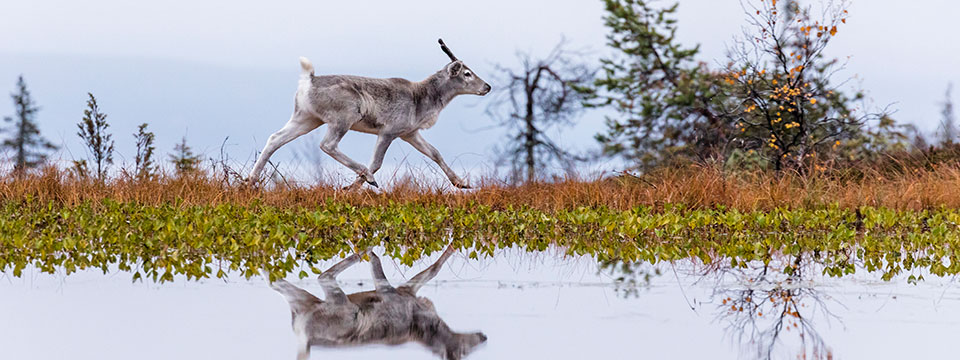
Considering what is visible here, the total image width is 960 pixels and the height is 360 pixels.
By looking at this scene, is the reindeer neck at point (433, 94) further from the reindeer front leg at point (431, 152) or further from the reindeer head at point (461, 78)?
the reindeer front leg at point (431, 152)

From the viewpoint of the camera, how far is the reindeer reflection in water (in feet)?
13.9

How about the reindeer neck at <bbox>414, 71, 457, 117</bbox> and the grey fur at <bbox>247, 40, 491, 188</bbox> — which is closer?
the grey fur at <bbox>247, 40, 491, 188</bbox>

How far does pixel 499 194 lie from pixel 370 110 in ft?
6.49

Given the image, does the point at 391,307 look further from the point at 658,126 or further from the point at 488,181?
the point at 658,126

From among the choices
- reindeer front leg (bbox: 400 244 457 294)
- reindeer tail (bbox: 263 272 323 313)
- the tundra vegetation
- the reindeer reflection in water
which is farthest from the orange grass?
the reindeer reflection in water

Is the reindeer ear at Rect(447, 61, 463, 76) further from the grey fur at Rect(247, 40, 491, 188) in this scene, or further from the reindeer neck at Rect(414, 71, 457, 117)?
the reindeer neck at Rect(414, 71, 457, 117)

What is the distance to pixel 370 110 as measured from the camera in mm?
12859

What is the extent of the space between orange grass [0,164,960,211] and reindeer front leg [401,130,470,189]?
33 cm

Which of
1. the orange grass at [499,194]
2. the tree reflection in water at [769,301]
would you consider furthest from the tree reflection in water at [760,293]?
the orange grass at [499,194]

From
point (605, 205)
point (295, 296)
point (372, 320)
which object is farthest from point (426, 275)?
point (605, 205)

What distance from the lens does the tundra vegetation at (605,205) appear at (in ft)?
25.1

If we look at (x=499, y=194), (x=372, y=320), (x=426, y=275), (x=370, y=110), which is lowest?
(x=372, y=320)

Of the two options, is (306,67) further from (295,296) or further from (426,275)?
(295,296)

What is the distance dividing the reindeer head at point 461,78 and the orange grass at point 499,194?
5.00ft
